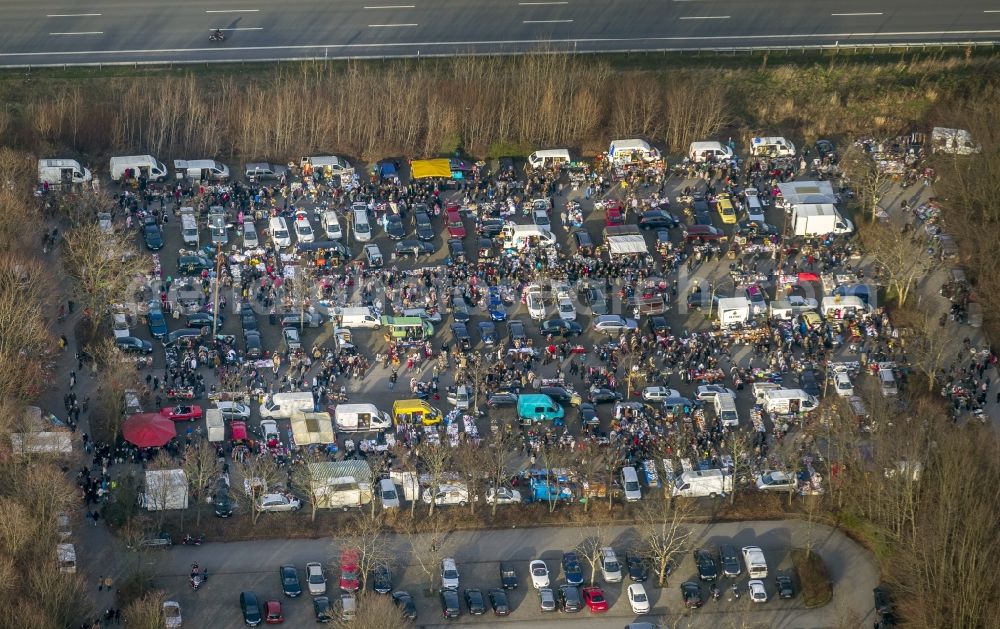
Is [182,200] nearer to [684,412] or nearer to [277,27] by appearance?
[277,27]

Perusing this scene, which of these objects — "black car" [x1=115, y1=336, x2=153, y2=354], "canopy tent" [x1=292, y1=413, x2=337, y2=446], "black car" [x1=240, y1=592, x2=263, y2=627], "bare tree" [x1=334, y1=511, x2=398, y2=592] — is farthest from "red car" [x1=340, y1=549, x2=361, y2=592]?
"black car" [x1=115, y1=336, x2=153, y2=354]

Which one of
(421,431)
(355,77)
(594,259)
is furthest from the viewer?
(355,77)

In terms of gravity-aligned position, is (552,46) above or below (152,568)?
above

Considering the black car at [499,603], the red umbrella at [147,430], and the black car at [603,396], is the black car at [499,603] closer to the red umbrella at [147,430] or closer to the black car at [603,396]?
the black car at [603,396]

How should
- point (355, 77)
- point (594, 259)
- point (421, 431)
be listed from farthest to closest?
point (355, 77) < point (594, 259) < point (421, 431)

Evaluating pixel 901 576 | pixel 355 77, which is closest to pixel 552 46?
pixel 355 77

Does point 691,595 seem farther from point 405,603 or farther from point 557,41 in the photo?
point 557,41

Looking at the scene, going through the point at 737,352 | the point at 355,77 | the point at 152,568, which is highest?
the point at 355,77

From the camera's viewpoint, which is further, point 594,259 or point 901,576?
point 594,259
